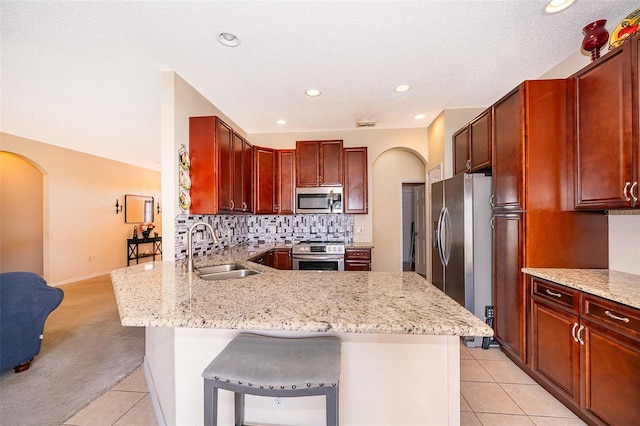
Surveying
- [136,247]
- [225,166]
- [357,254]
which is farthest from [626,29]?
[136,247]

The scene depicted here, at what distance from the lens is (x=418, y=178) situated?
5547mm

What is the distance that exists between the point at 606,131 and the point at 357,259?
8.34 feet

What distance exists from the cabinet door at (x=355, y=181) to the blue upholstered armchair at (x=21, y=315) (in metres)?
3.35

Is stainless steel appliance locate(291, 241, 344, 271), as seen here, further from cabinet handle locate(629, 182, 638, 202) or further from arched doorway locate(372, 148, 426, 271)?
cabinet handle locate(629, 182, 638, 202)

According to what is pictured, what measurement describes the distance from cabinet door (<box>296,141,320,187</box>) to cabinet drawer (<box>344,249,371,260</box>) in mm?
1140

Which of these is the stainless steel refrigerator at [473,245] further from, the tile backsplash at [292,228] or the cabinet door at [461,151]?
the tile backsplash at [292,228]

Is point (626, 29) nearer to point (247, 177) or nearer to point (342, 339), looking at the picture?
point (342, 339)

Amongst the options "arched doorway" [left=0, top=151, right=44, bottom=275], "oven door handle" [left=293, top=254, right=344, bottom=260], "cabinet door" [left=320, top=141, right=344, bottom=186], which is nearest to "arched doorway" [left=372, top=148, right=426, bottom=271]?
"cabinet door" [left=320, top=141, right=344, bottom=186]

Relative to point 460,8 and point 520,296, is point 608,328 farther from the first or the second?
point 460,8

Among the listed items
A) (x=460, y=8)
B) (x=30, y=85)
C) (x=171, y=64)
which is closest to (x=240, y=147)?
(x=171, y=64)

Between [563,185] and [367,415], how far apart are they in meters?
2.17

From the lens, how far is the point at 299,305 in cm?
116

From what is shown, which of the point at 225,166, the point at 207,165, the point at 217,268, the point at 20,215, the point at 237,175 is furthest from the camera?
the point at 20,215

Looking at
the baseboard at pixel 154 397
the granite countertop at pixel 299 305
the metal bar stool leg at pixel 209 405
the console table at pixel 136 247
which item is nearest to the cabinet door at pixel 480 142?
the granite countertop at pixel 299 305
